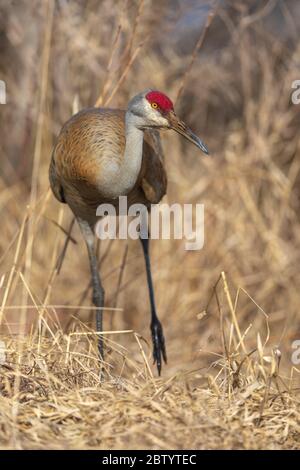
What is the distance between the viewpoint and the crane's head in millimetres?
4004

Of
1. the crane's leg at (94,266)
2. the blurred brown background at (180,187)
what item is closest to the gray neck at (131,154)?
the crane's leg at (94,266)

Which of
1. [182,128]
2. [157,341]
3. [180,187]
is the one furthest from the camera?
[180,187]

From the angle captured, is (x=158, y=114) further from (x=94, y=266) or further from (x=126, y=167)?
(x=94, y=266)

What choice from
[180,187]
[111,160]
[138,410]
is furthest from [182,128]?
[180,187]

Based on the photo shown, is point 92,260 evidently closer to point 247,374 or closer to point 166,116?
point 166,116

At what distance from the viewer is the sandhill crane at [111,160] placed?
4.07 metres

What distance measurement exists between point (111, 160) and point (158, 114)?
0.38 meters

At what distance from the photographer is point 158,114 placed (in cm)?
403

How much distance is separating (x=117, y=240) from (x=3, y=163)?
5.68 feet

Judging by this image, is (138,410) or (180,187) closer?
(138,410)

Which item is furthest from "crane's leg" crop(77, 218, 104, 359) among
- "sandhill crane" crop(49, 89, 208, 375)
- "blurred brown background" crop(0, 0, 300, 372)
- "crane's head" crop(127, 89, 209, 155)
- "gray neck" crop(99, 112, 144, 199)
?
"crane's head" crop(127, 89, 209, 155)

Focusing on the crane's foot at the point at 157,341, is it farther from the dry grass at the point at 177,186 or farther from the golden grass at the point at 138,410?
the golden grass at the point at 138,410

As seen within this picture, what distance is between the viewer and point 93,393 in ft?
10.0

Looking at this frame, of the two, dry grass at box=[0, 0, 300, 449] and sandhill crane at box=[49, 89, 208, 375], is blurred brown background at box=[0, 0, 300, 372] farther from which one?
sandhill crane at box=[49, 89, 208, 375]
